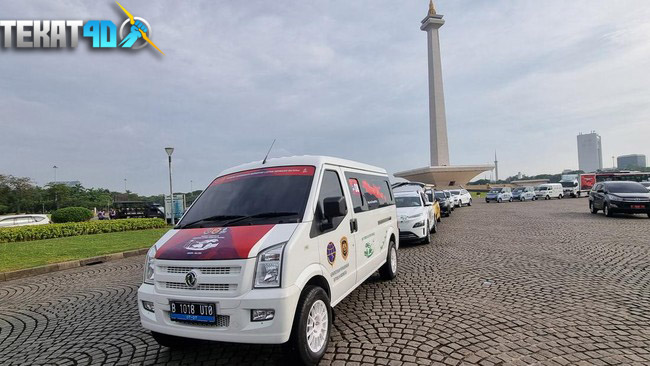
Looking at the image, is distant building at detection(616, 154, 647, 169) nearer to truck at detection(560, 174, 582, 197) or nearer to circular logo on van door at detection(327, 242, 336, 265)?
truck at detection(560, 174, 582, 197)

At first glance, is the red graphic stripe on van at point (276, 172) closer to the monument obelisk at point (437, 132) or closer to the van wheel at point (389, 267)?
the van wheel at point (389, 267)

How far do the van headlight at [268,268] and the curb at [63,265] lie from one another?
28.1 feet

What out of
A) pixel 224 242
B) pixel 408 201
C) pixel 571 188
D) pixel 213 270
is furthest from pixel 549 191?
pixel 213 270

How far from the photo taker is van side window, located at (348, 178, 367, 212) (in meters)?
4.79

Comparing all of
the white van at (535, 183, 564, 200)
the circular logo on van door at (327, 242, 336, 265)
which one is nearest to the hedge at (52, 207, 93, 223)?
the circular logo on van door at (327, 242, 336, 265)

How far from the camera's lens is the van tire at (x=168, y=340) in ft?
12.0

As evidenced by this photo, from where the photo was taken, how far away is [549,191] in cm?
4025

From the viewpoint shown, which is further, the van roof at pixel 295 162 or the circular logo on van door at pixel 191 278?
the van roof at pixel 295 162

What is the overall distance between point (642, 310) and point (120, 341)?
6.29 m

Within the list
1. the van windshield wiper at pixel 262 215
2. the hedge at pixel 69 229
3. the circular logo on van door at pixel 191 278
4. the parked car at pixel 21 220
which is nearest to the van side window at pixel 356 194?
the van windshield wiper at pixel 262 215

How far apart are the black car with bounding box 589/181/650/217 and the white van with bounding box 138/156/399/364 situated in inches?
653

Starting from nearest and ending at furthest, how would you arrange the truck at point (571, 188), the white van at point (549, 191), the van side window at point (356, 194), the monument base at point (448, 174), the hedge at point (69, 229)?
1. the van side window at point (356, 194)
2. the hedge at point (69, 229)
3. the white van at point (549, 191)
4. the truck at point (571, 188)
5. the monument base at point (448, 174)

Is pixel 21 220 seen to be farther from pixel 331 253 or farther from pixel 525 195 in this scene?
pixel 525 195

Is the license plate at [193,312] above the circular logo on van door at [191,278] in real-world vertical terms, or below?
below
